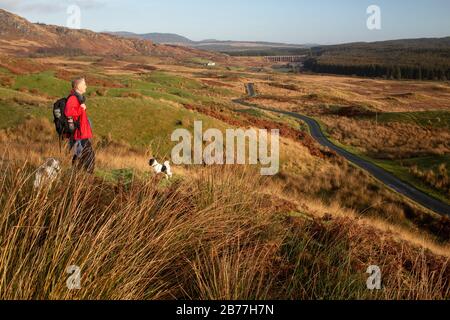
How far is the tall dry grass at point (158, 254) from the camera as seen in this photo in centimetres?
260

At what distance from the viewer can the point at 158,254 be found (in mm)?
3322

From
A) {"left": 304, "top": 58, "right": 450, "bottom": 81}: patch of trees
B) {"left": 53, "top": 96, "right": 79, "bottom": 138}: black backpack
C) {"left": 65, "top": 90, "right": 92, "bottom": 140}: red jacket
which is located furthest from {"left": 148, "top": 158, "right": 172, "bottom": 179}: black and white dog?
{"left": 304, "top": 58, "right": 450, "bottom": 81}: patch of trees

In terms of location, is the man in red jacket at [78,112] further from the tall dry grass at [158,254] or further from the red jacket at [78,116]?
the tall dry grass at [158,254]

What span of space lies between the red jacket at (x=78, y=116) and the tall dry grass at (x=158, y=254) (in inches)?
125

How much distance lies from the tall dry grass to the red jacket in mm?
3171

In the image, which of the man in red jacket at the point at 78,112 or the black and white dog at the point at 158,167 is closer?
the black and white dog at the point at 158,167

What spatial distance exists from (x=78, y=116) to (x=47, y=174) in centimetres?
433

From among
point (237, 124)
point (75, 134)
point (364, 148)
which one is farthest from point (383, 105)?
point (75, 134)

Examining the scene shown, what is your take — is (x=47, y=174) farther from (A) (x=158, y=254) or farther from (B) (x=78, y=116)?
(B) (x=78, y=116)

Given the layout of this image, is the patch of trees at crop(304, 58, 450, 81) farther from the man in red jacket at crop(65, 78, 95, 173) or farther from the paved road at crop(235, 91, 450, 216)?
the man in red jacket at crop(65, 78, 95, 173)

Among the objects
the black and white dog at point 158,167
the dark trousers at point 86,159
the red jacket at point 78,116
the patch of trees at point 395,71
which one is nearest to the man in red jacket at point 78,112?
the red jacket at point 78,116
